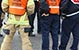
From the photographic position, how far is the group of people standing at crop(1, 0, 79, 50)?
22.6ft

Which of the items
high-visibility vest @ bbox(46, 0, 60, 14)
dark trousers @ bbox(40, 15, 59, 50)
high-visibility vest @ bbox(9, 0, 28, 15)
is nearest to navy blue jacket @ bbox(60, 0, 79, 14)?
high-visibility vest @ bbox(46, 0, 60, 14)

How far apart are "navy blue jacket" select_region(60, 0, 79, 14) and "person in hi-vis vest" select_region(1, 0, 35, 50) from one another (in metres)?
0.80

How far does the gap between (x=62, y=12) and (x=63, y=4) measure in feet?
0.83

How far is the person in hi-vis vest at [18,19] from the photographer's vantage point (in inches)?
271

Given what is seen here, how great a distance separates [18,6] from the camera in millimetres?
6910

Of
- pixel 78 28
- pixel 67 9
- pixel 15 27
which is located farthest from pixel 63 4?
pixel 15 27

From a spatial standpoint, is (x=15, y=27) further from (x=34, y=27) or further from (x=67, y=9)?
(x=34, y=27)

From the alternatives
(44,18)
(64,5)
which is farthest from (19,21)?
(64,5)

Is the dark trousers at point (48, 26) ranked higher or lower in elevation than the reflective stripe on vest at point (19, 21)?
lower

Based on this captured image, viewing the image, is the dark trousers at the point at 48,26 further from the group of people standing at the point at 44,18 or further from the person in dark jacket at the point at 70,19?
the person in dark jacket at the point at 70,19

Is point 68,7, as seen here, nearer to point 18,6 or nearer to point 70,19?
point 70,19

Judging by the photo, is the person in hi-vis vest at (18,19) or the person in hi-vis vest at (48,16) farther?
the person in hi-vis vest at (48,16)

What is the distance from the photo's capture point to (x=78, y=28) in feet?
24.8

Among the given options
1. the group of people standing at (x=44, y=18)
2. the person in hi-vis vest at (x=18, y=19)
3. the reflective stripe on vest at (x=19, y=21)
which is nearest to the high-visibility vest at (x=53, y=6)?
the group of people standing at (x=44, y=18)
